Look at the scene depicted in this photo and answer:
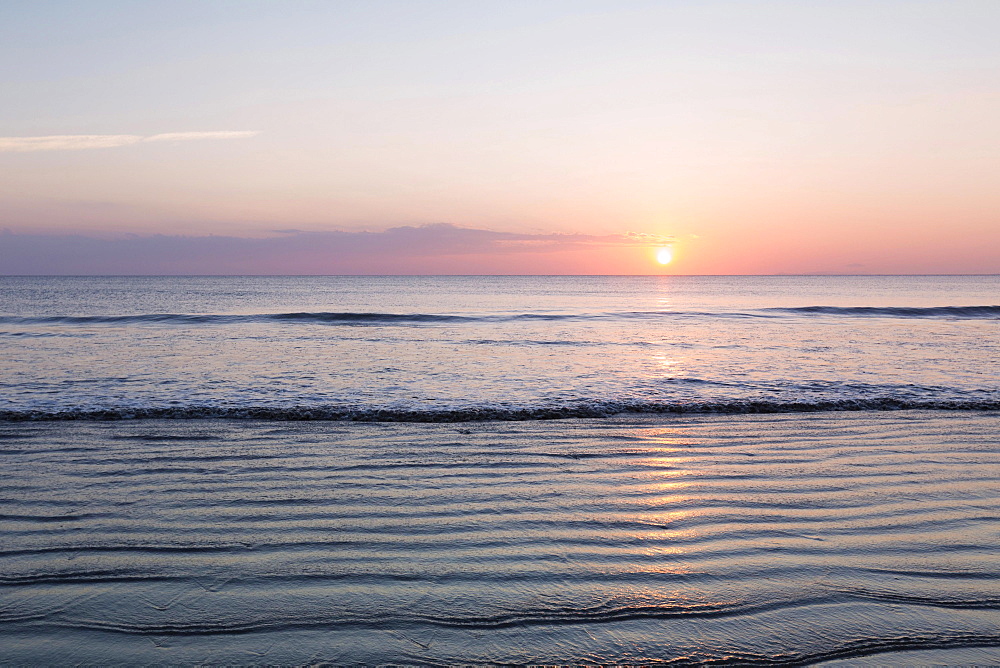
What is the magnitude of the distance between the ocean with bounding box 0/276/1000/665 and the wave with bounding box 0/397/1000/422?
7cm

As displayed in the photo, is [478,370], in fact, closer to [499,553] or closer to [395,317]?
[499,553]

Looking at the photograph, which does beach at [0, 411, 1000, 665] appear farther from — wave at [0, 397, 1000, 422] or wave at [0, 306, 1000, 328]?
wave at [0, 306, 1000, 328]

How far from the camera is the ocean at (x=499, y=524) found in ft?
9.93

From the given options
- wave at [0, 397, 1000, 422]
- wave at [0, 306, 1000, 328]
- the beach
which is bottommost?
wave at [0, 397, 1000, 422]

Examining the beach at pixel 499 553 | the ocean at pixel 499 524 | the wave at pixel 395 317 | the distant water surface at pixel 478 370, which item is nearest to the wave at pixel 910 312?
the wave at pixel 395 317

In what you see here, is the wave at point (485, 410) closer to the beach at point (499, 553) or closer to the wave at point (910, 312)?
the beach at point (499, 553)

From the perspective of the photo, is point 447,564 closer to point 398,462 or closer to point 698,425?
point 398,462

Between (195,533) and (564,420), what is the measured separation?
5507mm

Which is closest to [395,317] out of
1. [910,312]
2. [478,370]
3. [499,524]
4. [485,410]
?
[478,370]

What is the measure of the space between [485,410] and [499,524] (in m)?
5.12

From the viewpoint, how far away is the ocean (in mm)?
3025

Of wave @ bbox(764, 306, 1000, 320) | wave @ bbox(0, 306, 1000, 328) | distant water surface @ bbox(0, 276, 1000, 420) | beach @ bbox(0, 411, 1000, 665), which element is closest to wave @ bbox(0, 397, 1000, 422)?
distant water surface @ bbox(0, 276, 1000, 420)

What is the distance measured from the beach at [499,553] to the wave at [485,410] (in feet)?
5.98

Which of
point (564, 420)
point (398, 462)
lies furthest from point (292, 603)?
point (564, 420)
